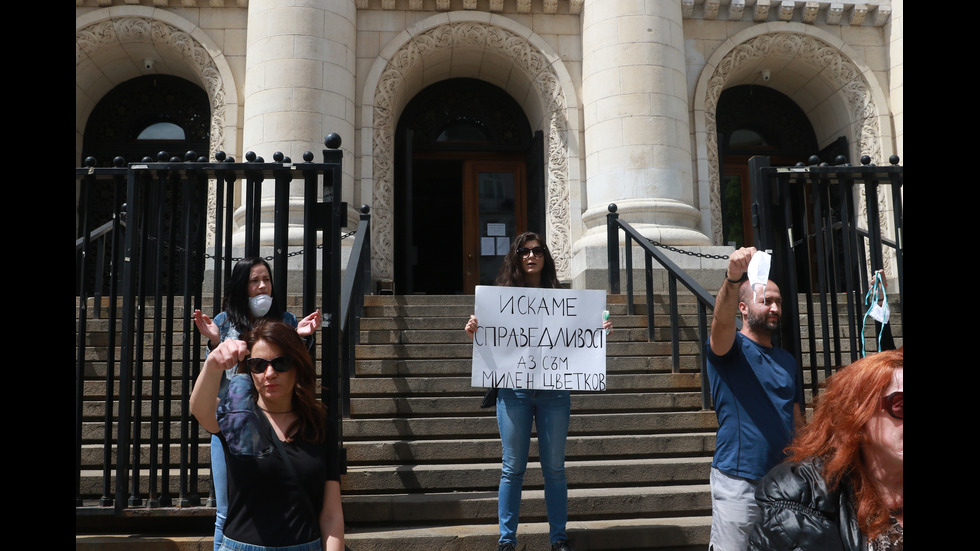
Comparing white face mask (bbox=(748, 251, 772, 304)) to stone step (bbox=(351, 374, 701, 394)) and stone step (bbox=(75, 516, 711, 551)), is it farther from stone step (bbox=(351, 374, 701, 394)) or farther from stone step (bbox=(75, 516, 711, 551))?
stone step (bbox=(351, 374, 701, 394))

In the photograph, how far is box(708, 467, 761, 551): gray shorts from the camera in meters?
3.26

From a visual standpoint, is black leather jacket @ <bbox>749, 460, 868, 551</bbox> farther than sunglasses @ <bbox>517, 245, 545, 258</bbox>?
No

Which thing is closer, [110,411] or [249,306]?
[249,306]

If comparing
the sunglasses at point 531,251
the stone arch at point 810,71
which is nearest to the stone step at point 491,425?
the sunglasses at point 531,251

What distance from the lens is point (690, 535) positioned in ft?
16.4

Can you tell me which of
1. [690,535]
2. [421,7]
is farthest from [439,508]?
[421,7]

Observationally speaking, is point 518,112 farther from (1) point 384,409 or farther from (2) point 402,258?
(1) point 384,409

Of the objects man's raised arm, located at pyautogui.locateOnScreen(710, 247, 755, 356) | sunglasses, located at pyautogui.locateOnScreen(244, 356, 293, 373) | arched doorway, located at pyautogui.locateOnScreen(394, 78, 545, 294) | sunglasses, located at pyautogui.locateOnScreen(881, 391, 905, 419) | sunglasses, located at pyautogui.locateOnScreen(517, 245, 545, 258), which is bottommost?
sunglasses, located at pyautogui.locateOnScreen(881, 391, 905, 419)

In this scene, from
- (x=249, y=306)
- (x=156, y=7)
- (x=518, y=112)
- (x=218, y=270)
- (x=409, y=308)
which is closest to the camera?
(x=249, y=306)

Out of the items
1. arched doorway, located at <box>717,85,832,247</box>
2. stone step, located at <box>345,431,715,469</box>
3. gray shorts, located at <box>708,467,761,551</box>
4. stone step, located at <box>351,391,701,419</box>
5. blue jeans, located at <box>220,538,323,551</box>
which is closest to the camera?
blue jeans, located at <box>220,538,323,551</box>

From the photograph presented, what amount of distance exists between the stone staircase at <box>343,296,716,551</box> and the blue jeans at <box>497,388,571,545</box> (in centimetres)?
53

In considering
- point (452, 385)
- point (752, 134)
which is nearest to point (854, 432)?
point (452, 385)

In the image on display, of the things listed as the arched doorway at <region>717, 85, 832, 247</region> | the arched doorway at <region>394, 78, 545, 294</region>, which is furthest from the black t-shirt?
the arched doorway at <region>717, 85, 832, 247</region>

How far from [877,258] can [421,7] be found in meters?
10.0
